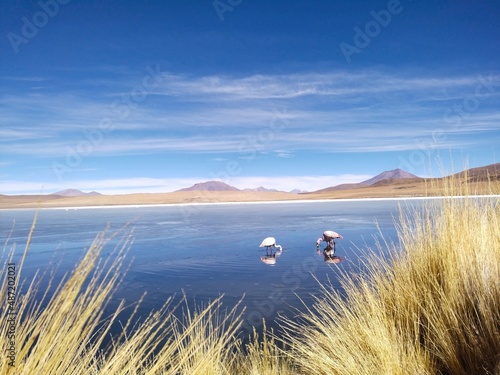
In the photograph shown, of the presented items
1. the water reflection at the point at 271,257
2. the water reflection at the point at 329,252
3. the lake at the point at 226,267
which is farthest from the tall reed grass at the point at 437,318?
the water reflection at the point at 271,257

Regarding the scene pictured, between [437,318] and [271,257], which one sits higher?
[437,318]

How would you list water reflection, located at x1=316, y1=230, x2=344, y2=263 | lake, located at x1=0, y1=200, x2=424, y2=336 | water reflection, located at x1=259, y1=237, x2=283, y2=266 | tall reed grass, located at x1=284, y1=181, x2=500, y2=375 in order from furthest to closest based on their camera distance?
water reflection, located at x1=259, y1=237, x2=283, y2=266 < water reflection, located at x1=316, y1=230, x2=344, y2=263 < lake, located at x1=0, y1=200, x2=424, y2=336 < tall reed grass, located at x1=284, y1=181, x2=500, y2=375

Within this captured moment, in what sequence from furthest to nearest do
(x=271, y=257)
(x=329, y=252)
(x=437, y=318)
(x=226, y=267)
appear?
(x=329, y=252) < (x=271, y=257) < (x=226, y=267) < (x=437, y=318)

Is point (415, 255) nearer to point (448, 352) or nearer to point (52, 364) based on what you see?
point (448, 352)

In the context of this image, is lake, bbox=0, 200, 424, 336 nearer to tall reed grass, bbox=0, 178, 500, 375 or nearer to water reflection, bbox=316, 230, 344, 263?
water reflection, bbox=316, 230, 344, 263

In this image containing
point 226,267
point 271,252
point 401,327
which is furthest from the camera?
point 271,252

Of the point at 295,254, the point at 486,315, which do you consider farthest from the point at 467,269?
the point at 295,254

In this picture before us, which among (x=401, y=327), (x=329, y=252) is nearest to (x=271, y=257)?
(x=329, y=252)

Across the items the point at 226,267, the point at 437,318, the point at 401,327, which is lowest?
the point at 226,267

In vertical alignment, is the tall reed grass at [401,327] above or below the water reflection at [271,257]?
above

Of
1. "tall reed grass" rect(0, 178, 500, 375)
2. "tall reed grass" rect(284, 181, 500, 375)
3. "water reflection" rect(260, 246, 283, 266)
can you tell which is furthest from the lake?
"tall reed grass" rect(284, 181, 500, 375)

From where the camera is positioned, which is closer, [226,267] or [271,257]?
[226,267]

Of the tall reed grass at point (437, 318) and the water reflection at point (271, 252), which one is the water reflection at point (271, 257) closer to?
the water reflection at point (271, 252)

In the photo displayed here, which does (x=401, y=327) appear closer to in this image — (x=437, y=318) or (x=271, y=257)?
(x=437, y=318)
